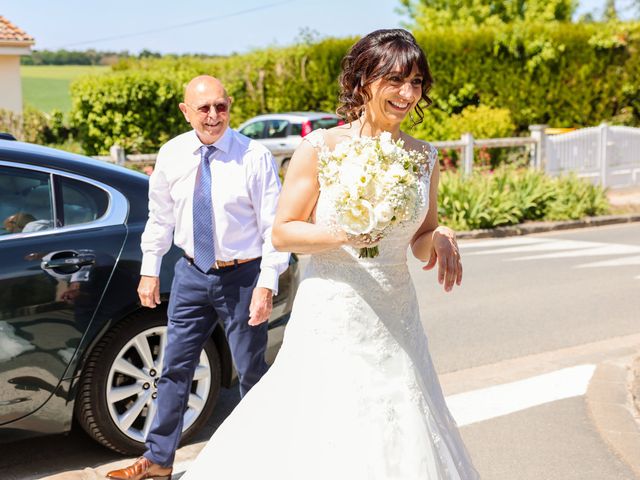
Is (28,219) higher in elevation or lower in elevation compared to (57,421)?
higher

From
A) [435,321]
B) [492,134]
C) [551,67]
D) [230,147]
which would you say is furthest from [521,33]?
[230,147]

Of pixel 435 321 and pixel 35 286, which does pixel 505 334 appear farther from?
pixel 35 286

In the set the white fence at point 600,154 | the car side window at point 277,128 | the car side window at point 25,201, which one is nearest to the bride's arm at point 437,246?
the car side window at point 25,201

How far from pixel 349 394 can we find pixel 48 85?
5443 centimetres

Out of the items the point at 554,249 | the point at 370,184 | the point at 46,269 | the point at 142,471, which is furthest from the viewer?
the point at 554,249

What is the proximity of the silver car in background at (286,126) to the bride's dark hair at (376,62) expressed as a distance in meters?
16.5

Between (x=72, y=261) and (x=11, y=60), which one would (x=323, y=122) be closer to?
(x=11, y=60)

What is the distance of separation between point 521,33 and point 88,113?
11573mm

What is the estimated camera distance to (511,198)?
15.4 meters

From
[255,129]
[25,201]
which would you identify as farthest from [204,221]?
[255,129]

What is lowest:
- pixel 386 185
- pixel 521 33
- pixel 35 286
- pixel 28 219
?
pixel 35 286

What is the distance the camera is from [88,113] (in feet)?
70.4

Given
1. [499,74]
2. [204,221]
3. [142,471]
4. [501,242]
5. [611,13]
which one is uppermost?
[611,13]

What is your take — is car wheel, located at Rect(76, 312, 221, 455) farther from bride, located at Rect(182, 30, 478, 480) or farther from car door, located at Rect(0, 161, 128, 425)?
bride, located at Rect(182, 30, 478, 480)
